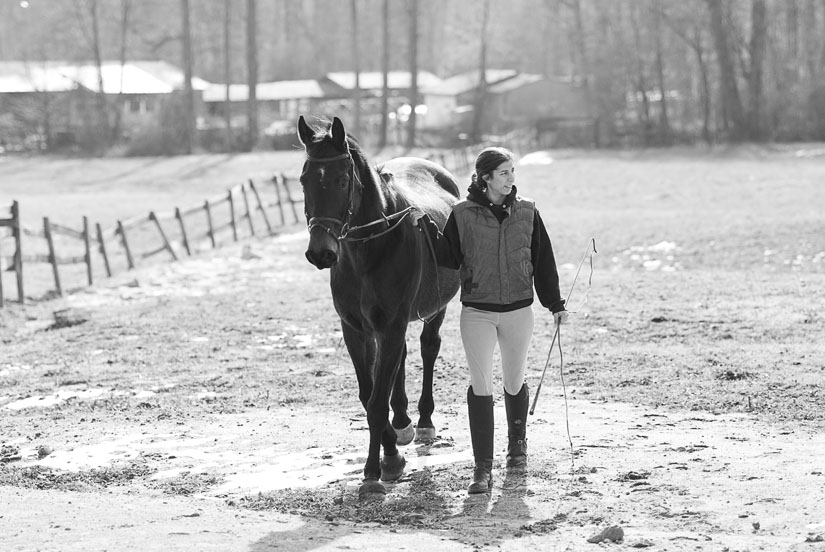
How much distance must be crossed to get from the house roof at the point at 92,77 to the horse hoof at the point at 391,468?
197 ft

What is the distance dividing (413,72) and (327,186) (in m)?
59.5

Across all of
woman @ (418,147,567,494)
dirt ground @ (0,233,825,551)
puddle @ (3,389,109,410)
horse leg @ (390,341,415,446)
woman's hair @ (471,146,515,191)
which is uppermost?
woman's hair @ (471,146,515,191)

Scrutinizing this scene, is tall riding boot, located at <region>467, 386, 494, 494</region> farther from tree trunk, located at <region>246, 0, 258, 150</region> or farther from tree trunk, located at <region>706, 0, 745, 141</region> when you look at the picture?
tree trunk, located at <region>246, 0, 258, 150</region>

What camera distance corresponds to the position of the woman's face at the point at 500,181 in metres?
6.05

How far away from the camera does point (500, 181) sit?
607 cm

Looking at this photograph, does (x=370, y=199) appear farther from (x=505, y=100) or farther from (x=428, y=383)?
(x=505, y=100)

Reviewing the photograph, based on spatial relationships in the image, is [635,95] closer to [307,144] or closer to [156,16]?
[156,16]

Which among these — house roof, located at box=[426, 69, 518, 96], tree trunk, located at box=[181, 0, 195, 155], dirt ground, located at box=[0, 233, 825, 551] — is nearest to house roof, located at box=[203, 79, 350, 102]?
house roof, located at box=[426, 69, 518, 96]

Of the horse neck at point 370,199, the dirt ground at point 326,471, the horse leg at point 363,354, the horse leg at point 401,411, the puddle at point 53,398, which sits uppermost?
the horse neck at point 370,199

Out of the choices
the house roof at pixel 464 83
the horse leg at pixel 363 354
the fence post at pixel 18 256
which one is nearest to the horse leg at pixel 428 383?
the horse leg at pixel 363 354

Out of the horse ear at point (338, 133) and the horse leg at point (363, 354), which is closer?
the horse ear at point (338, 133)

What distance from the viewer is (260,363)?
10578mm

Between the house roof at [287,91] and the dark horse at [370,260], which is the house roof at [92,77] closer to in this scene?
the house roof at [287,91]

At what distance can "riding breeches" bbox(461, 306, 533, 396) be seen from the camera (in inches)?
243
